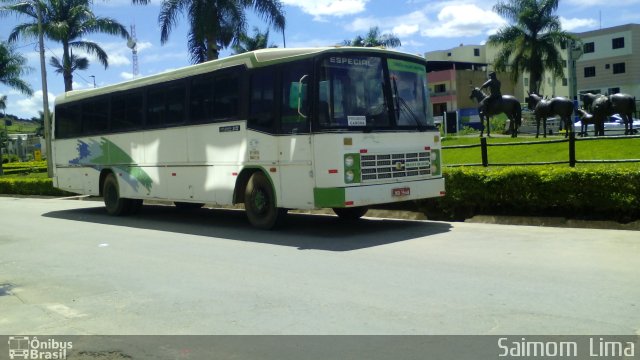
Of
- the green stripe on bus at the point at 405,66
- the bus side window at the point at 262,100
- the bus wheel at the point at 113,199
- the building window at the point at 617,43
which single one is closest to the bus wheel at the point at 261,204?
the bus side window at the point at 262,100

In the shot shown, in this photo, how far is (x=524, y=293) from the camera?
6504 mm

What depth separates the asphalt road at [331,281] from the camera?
5.80 metres

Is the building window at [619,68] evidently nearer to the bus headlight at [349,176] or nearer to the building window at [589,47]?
the building window at [589,47]

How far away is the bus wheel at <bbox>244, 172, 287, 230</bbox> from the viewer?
37.9ft

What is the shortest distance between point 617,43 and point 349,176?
69.6 metres

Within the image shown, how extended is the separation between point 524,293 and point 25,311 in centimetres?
538

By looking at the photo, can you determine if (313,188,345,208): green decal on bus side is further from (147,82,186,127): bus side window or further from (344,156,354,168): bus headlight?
(147,82,186,127): bus side window

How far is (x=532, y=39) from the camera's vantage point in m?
48.8

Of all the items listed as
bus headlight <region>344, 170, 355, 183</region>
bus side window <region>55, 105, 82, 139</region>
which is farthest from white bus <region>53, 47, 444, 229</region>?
bus side window <region>55, 105, 82, 139</region>

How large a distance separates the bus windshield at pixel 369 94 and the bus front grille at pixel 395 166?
0.52 metres

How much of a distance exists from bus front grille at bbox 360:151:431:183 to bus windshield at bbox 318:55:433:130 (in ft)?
1.69
